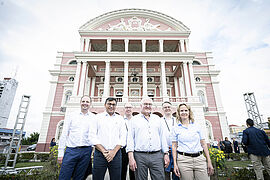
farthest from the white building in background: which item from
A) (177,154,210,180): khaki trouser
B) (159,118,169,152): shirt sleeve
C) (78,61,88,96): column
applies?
(177,154,210,180): khaki trouser

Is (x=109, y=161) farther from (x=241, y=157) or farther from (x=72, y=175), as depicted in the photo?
(x=241, y=157)

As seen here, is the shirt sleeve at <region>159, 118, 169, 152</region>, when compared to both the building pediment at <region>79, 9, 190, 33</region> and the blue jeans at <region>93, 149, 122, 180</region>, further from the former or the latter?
the building pediment at <region>79, 9, 190, 33</region>

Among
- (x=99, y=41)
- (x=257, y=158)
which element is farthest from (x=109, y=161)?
(x=99, y=41)

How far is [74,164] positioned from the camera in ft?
8.97

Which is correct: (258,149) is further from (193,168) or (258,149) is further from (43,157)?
(43,157)

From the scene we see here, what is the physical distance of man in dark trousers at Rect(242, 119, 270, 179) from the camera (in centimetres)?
391

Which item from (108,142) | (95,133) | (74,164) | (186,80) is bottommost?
(74,164)

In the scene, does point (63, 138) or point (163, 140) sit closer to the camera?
point (163, 140)

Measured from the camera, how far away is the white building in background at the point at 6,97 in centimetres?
6384

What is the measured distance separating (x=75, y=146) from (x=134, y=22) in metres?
18.6

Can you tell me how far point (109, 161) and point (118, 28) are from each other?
58.1 feet

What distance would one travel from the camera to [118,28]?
17391mm

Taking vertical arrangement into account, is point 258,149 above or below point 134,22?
below

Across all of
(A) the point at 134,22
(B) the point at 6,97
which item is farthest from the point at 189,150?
(B) the point at 6,97
